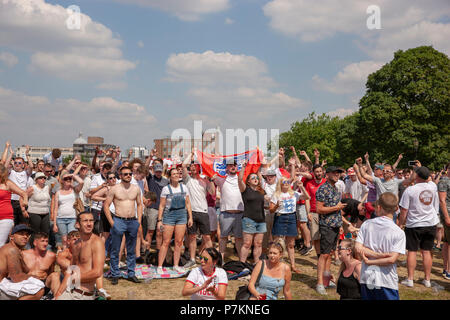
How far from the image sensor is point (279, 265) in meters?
4.80

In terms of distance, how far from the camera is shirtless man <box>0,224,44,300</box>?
4.63 m

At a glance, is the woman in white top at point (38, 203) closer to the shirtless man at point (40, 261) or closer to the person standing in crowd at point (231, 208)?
the shirtless man at point (40, 261)

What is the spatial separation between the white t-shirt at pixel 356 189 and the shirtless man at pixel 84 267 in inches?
286

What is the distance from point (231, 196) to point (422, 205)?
3.62 m

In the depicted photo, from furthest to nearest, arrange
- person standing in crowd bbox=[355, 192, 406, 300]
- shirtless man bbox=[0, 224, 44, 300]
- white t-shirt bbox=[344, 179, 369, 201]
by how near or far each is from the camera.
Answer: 1. white t-shirt bbox=[344, 179, 369, 201]
2. shirtless man bbox=[0, 224, 44, 300]
3. person standing in crowd bbox=[355, 192, 406, 300]

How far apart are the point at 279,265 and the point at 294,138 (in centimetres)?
6228

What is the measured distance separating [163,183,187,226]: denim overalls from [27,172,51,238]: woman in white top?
2.84 m

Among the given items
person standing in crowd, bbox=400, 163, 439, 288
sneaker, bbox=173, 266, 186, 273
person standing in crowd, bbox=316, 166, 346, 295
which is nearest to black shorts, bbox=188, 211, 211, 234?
sneaker, bbox=173, 266, 186, 273

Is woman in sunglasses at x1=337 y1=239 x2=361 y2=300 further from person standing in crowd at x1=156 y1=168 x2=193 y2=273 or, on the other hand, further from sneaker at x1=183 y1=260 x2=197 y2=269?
sneaker at x1=183 y1=260 x2=197 y2=269

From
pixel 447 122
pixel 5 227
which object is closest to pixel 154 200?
pixel 5 227

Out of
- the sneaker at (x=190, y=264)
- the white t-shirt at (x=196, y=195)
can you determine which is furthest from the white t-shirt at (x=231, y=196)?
the sneaker at (x=190, y=264)

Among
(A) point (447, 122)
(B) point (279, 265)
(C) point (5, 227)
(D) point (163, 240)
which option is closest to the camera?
(B) point (279, 265)
